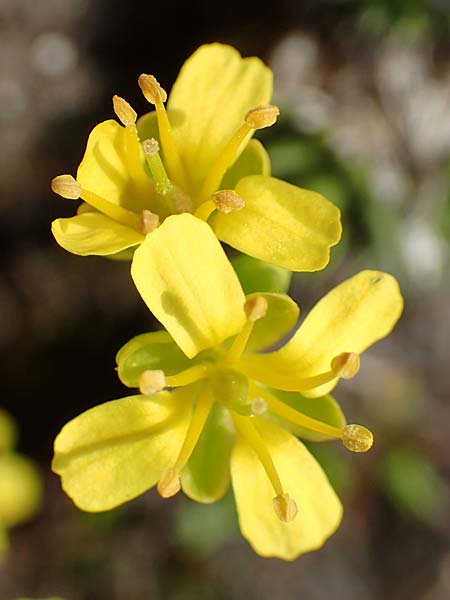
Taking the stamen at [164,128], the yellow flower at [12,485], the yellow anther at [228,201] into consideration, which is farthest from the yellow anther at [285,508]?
the yellow flower at [12,485]

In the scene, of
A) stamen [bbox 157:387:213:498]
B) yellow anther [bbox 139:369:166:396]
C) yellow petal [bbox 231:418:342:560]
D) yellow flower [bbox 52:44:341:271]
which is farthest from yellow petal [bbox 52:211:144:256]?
yellow petal [bbox 231:418:342:560]

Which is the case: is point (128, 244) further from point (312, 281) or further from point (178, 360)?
point (312, 281)

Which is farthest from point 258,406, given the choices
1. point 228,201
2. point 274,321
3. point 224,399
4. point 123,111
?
point 123,111

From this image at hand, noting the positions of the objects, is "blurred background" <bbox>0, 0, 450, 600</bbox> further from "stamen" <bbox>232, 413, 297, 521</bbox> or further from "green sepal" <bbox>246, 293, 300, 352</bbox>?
"stamen" <bbox>232, 413, 297, 521</bbox>

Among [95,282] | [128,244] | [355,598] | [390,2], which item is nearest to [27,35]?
[95,282]

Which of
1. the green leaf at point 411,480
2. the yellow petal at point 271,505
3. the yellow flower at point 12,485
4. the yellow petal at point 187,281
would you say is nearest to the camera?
the yellow petal at point 187,281

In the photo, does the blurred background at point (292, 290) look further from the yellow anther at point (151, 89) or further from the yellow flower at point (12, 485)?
the yellow anther at point (151, 89)
